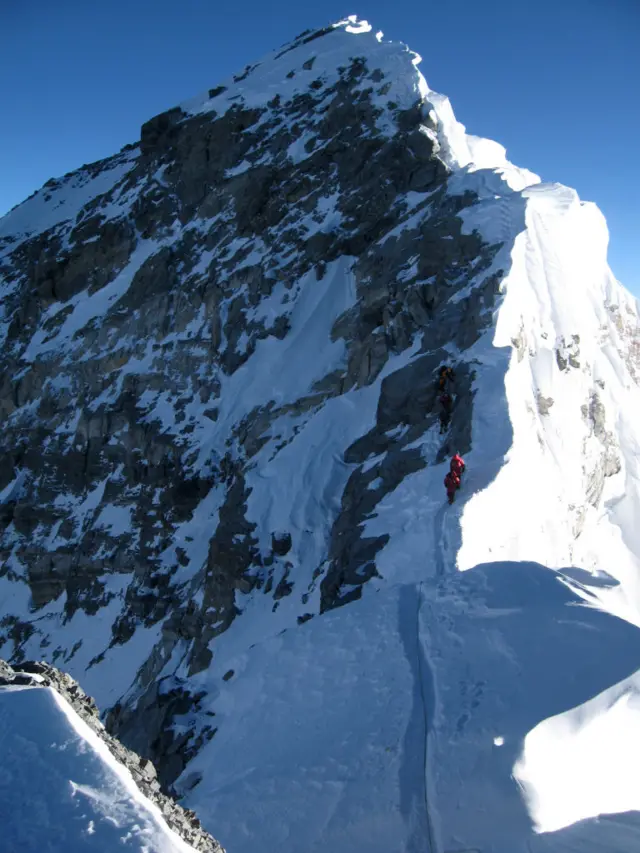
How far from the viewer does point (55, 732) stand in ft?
13.7

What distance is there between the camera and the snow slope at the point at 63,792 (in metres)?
3.57

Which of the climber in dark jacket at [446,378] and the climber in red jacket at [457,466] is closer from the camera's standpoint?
the climber in red jacket at [457,466]

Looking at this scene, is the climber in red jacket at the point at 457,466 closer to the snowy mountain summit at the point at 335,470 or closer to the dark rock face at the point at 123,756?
the snowy mountain summit at the point at 335,470

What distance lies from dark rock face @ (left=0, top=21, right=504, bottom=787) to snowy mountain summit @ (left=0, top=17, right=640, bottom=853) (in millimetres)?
162

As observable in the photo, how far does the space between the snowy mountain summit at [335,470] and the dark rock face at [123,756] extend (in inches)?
82.6

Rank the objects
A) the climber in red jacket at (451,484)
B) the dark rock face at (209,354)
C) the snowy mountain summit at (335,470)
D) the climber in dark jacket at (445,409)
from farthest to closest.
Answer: the dark rock face at (209,354), the climber in dark jacket at (445,409), the climber in red jacket at (451,484), the snowy mountain summit at (335,470)

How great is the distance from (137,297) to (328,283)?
1315 centimetres

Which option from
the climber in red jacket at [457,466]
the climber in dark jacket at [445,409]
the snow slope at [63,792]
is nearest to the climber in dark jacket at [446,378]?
the climber in dark jacket at [445,409]

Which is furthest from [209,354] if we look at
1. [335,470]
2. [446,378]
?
[446,378]

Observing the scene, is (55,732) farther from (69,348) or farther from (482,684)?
(69,348)

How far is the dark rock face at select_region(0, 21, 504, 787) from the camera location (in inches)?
785

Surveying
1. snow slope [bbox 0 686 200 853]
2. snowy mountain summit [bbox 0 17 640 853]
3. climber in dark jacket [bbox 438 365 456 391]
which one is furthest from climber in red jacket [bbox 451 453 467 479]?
snow slope [bbox 0 686 200 853]

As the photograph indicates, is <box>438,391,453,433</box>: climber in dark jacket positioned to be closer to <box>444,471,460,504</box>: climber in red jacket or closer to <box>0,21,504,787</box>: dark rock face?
<box>0,21,504,787</box>: dark rock face

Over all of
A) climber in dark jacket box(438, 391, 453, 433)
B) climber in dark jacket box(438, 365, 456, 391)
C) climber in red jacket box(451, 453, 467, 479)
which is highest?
climber in dark jacket box(438, 365, 456, 391)
